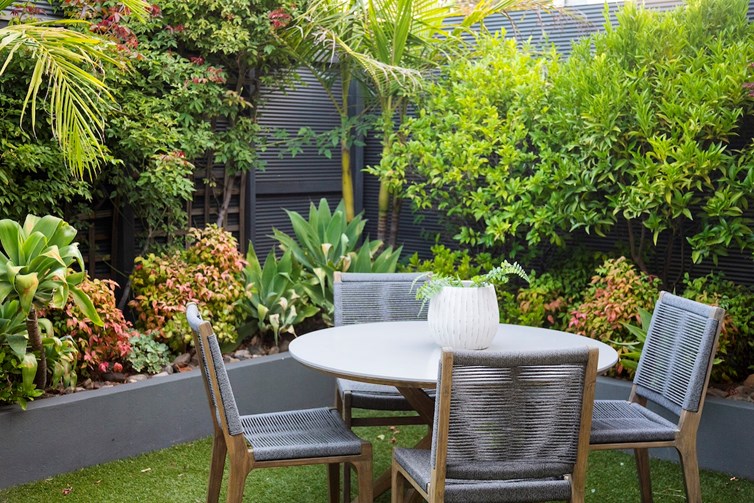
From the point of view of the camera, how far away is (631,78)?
181 inches

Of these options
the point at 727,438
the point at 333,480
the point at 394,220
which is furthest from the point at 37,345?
the point at 727,438

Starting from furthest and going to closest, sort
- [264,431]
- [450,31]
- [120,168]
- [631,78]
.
→ [450,31]
[120,168]
[631,78]
[264,431]

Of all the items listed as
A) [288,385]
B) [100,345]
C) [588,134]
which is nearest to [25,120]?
[100,345]

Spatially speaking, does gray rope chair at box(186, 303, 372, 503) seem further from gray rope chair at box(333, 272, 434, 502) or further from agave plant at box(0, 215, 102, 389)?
agave plant at box(0, 215, 102, 389)

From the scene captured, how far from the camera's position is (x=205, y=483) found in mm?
4035

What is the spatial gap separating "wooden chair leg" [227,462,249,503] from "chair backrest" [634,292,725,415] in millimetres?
1576

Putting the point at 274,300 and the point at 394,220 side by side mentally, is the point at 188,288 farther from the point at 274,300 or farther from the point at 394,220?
the point at 394,220

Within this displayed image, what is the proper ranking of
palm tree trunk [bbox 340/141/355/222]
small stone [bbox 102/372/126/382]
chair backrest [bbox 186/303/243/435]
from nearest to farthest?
1. chair backrest [bbox 186/303/243/435]
2. small stone [bbox 102/372/126/382]
3. palm tree trunk [bbox 340/141/355/222]

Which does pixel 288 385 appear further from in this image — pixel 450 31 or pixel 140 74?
pixel 450 31

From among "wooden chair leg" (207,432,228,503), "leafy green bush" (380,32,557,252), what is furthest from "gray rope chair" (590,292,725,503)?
"leafy green bush" (380,32,557,252)

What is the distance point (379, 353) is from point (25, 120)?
2231 mm

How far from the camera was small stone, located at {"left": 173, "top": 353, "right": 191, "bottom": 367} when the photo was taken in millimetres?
4820

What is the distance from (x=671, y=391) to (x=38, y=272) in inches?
101

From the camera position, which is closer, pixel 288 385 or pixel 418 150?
pixel 288 385
